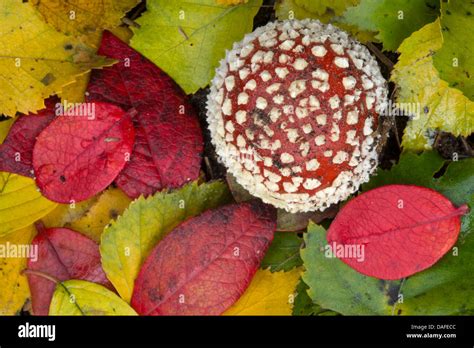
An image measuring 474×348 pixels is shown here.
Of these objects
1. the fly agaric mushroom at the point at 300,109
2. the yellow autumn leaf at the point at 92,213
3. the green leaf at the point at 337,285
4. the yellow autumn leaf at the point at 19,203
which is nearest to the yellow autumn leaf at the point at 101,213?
the yellow autumn leaf at the point at 92,213

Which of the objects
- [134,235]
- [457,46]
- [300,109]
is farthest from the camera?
[134,235]

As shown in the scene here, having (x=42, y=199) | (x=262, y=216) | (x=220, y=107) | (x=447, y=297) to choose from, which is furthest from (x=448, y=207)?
(x=42, y=199)

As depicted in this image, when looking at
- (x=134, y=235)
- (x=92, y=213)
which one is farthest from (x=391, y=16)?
(x=92, y=213)

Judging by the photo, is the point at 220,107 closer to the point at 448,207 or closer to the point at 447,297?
the point at 448,207

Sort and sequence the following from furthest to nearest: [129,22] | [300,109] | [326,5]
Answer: [129,22] < [326,5] < [300,109]

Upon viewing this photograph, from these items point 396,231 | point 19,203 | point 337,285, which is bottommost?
point 337,285

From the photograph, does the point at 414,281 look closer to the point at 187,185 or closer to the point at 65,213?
the point at 187,185
